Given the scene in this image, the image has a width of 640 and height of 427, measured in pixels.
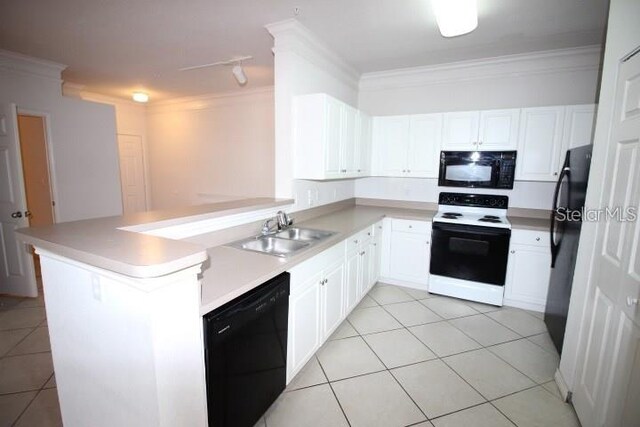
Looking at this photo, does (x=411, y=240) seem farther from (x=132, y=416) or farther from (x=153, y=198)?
(x=153, y=198)

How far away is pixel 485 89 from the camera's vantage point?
11.2 feet

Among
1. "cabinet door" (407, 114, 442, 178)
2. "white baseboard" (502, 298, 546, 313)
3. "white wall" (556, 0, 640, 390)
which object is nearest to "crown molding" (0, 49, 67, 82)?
"cabinet door" (407, 114, 442, 178)

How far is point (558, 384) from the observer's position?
1979mm

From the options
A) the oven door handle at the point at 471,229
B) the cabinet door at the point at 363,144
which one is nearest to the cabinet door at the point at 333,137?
the cabinet door at the point at 363,144

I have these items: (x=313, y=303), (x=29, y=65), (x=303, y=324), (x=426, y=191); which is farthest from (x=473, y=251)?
(x=29, y=65)

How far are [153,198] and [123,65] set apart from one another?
10.8 ft

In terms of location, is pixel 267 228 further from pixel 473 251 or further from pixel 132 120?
pixel 132 120

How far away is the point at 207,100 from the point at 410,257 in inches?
176

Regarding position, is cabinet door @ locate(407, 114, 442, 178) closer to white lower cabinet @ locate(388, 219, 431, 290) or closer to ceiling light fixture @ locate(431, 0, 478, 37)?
white lower cabinet @ locate(388, 219, 431, 290)

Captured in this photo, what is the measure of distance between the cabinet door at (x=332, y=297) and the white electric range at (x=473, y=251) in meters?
1.32

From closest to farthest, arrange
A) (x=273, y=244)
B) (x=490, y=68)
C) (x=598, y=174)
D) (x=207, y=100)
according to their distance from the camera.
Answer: (x=598, y=174), (x=273, y=244), (x=490, y=68), (x=207, y=100)

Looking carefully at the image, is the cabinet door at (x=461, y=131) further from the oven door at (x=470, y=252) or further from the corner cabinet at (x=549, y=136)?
the oven door at (x=470, y=252)

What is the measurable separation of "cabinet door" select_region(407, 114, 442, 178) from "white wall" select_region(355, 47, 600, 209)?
0.99 feet

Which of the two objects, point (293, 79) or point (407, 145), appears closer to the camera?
point (293, 79)
